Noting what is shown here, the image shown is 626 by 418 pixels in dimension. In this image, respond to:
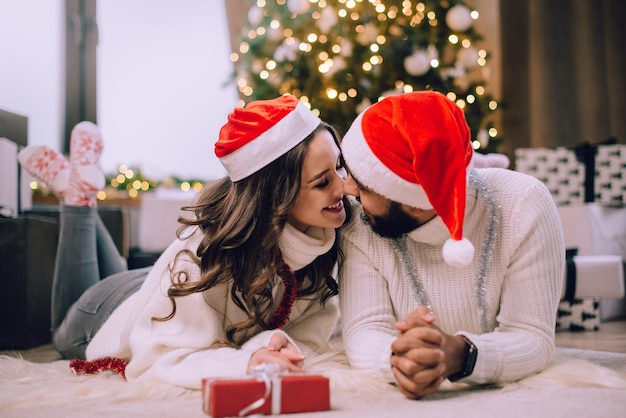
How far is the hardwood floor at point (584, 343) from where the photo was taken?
2.02 m

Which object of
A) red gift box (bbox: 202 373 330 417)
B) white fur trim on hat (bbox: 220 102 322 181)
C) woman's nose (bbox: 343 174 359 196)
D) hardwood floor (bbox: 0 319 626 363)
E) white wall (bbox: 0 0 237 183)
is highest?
white wall (bbox: 0 0 237 183)

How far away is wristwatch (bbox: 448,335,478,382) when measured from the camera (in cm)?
116

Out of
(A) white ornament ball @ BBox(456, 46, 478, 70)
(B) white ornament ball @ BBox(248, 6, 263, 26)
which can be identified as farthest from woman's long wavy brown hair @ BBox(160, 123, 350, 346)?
(B) white ornament ball @ BBox(248, 6, 263, 26)

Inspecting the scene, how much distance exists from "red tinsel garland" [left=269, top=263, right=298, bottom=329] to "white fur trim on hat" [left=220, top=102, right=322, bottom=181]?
0.23 meters

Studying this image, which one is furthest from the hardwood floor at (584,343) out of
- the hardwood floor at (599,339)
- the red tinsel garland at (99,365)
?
the red tinsel garland at (99,365)

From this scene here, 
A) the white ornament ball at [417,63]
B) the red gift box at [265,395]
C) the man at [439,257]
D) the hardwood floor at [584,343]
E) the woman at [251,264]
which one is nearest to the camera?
the red gift box at [265,395]

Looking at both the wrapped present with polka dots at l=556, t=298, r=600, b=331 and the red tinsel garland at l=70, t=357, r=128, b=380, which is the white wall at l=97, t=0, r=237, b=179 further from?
the red tinsel garland at l=70, t=357, r=128, b=380

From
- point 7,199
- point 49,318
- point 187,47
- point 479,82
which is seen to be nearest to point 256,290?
point 49,318

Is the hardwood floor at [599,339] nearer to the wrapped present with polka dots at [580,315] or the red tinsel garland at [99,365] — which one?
the wrapped present with polka dots at [580,315]

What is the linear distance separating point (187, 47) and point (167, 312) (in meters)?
3.36

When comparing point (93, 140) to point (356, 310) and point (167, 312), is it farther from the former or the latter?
point (356, 310)

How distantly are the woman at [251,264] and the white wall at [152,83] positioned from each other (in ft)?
9.25

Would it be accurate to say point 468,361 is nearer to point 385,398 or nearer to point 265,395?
point 385,398

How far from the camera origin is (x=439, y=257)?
138 cm
